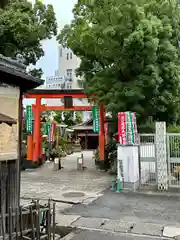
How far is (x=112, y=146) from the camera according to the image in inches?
790

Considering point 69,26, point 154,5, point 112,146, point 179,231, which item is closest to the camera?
point 179,231

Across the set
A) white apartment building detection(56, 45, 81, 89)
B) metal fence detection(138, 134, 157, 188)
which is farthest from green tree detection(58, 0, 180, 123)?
white apartment building detection(56, 45, 81, 89)

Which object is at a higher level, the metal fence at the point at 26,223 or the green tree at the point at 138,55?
the green tree at the point at 138,55

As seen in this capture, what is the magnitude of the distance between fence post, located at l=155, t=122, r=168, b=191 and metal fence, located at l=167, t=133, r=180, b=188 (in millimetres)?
230

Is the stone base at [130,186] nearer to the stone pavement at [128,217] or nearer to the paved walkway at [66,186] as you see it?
the stone pavement at [128,217]

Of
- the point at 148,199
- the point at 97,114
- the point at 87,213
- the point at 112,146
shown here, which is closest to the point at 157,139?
the point at 148,199

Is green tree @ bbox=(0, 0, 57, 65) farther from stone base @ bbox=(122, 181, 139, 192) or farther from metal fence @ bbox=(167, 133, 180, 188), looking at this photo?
metal fence @ bbox=(167, 133, 180, 188)

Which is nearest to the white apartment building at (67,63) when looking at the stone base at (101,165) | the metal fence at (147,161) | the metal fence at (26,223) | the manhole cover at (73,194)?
the stone base at (101,165)

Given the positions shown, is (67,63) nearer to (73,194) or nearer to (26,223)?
(73,194)

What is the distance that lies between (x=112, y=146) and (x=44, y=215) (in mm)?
13299

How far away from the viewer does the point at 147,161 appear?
46.0 ft

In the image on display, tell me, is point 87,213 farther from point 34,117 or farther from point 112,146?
point 34,117

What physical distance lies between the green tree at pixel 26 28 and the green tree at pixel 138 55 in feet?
20.2

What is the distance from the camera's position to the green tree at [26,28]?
21.5 m
